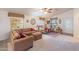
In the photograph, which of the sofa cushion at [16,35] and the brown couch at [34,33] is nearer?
the sofa cushion at [16,35]

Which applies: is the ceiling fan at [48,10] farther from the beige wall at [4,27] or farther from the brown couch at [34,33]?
the beige wall at [4,27]

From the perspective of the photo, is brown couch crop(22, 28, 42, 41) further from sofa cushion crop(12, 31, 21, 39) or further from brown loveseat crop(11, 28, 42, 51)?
sofa cushion crop(12, 31, 21, 39)

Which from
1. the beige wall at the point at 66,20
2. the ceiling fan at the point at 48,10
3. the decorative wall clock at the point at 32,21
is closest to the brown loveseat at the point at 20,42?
the decorative wall clock at the point at 32,21

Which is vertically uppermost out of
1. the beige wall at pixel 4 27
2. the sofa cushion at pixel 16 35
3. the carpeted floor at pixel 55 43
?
the beige wall at pixel 4 27

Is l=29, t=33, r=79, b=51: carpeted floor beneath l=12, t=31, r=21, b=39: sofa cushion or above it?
beneath

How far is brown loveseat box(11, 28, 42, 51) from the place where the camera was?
235 centimetres

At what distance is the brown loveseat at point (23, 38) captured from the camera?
235 centimetres

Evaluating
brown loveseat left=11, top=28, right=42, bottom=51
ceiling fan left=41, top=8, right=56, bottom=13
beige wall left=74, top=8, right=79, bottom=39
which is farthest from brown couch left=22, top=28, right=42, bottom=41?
beige wall left=74, top=8, right=79, bottom=39

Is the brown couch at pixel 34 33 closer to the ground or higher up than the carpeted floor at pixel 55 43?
higher up

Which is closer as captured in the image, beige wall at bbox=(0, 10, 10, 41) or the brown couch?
beige wall at bbox=(0, 10, 10, 41)

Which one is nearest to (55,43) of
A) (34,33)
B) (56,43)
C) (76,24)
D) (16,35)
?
(56,43)

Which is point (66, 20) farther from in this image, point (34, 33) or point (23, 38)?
point (23, 38)

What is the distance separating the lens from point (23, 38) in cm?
246
